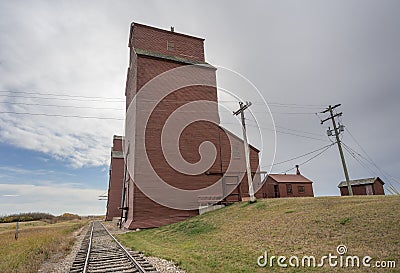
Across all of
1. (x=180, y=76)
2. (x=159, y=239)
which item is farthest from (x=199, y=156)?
(x=159, y=239)

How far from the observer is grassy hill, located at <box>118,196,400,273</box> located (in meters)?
6.46

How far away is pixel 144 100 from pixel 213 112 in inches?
249

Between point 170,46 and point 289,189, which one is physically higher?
point 170,46

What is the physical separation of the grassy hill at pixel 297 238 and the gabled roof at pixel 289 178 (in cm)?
2463

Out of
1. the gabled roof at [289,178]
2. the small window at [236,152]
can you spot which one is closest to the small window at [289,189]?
the gabled roof at [289,178]

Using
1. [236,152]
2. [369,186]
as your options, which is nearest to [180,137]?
[236,152]

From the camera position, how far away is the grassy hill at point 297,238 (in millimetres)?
6457

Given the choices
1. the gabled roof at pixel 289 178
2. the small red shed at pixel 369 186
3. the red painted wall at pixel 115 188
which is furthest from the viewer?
the red painted wall at pixel 115 188

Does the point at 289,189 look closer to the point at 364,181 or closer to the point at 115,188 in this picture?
the point at 364,181

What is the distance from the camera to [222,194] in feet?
67.6

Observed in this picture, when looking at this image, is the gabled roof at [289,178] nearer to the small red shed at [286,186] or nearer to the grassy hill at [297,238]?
the small red shed at [286,186]

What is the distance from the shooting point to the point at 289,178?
37.6 m

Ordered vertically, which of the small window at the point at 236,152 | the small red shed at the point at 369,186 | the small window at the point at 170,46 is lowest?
the small red shed at the point at 369,186

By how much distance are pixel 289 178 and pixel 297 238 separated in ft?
102
